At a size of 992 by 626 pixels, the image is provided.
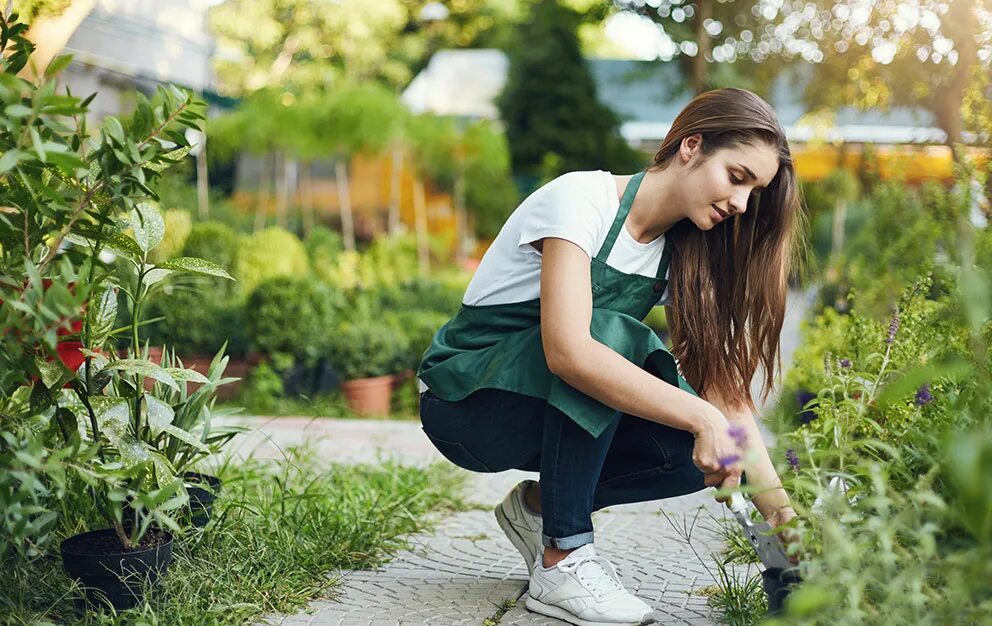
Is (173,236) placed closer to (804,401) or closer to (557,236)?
(804,401)

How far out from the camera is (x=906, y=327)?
2678 mm

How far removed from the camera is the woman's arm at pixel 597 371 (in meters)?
2.07

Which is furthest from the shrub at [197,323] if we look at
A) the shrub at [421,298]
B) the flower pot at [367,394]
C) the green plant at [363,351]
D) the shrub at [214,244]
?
the shrub at [421,298]

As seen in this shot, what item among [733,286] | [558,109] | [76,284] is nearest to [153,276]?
[76,284]

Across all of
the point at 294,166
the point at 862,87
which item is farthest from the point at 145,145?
the point at 294,166

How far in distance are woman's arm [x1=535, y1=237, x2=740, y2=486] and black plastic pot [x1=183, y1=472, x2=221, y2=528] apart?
0.87m

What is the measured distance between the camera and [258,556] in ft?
7.94

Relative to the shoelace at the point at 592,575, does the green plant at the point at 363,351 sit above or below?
below

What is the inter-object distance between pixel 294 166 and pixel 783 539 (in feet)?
52.6

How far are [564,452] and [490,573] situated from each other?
62 cm

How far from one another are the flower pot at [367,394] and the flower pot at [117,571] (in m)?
3.39

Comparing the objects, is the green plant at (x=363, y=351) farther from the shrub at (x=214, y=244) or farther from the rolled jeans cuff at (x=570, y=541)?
the rolled jeans cuff at (x=570, y=541)

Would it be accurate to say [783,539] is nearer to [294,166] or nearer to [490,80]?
[294,166]

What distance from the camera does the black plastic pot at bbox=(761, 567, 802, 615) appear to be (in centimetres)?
185
